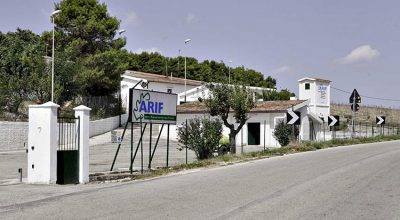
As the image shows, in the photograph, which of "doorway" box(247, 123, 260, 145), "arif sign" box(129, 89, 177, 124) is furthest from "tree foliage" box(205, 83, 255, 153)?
"doorway" box(247, 123, 260, 145)

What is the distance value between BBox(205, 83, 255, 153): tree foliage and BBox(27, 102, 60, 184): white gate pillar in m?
14.0

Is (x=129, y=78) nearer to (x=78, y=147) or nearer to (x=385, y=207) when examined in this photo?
(x=78, y=147)

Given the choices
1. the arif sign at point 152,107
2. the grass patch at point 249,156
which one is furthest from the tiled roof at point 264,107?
the arif sign at point 152,107

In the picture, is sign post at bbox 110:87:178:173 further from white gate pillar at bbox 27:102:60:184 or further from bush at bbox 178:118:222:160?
bush at bbox 178:118:222:160

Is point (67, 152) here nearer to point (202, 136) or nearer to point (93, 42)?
point (202, 136)

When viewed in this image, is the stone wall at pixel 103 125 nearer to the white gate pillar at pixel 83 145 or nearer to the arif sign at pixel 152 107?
the arif sign at pixel 152 107

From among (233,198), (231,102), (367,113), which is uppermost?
(367,113)

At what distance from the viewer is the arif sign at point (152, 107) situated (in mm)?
18734

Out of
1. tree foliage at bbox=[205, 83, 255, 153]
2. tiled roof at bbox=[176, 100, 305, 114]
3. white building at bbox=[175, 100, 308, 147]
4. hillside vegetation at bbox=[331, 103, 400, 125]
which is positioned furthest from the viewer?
hillside vegetation at bbox=[331, 103, 400, 125]

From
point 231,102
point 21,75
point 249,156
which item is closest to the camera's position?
point 249,156

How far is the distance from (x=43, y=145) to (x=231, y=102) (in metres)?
14.3

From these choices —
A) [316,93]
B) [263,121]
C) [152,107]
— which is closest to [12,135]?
[263,121]

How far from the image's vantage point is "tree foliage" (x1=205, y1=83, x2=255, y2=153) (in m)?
28.1

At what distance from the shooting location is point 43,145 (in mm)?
15297
